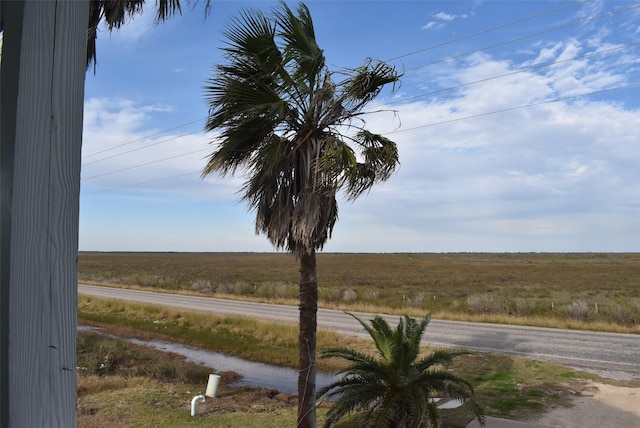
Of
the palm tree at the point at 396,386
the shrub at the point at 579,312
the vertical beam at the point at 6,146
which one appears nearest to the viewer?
the vertical beam at the point at 6,146

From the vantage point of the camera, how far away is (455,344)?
1725 cm

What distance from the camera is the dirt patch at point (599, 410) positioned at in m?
8.90

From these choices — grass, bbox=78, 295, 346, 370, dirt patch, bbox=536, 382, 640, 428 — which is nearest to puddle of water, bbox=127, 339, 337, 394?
grass, bbox=78, 295, 346, 370

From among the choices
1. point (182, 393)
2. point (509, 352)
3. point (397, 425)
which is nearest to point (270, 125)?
point (397, 425)

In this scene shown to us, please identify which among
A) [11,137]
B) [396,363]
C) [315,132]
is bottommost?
[396,363]

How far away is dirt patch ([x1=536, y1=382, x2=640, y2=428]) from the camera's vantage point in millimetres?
8898

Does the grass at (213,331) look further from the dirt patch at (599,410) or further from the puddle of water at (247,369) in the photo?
the dirt patch at (599,410)

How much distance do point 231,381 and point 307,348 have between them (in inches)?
352

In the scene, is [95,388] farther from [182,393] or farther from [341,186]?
[341,186]

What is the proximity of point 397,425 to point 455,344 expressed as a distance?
10.9m

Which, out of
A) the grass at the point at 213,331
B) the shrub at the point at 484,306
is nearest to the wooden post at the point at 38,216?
the grass at the point at 213,331

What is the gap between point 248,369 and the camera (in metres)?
17.4

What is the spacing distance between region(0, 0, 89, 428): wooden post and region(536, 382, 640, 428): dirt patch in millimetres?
9418

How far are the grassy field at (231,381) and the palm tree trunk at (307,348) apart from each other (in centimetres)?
200
